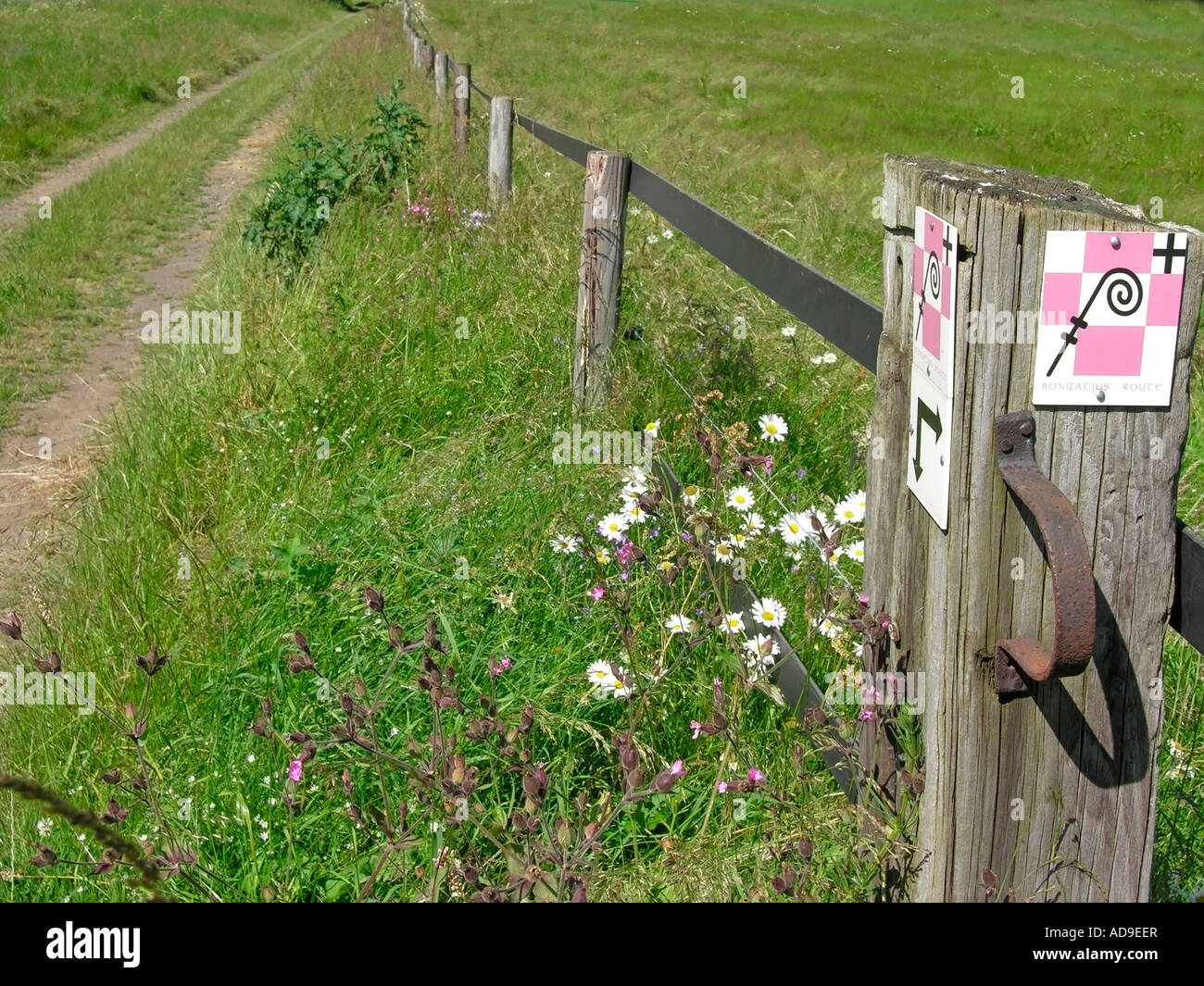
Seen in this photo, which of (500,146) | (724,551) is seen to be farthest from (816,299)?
(500,146)

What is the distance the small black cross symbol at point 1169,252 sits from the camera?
4.70ft

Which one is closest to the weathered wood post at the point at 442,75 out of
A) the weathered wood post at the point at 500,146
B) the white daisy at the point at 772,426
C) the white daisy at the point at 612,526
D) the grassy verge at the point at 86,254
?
the grassy verge at the point at 86,254

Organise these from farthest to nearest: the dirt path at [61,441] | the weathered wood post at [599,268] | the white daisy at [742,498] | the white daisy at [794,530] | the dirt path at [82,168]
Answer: the dirt path at [82,168], the dirt path at [61,441], the weathered wood post at [599,268], the white daisy at [742,498], the white daisy at [794,530]

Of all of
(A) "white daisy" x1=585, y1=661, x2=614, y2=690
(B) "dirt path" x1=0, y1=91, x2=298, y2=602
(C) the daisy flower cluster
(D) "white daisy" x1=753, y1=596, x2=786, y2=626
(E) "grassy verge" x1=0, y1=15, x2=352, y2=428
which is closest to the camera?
(C) the daisy flower cluster

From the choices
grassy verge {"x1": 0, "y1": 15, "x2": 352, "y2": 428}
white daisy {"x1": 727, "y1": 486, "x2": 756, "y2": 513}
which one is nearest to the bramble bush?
grassy verge {"x1": 0, "y1": 15, "x2": 352, "y2": 428}

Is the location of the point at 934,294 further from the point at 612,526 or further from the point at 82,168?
the point at 82,168

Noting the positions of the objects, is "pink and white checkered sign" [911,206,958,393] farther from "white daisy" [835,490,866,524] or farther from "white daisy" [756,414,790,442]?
"white daisy" [756,414,790,442]

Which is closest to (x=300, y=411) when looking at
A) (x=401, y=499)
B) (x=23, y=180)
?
(x=401, y=499)

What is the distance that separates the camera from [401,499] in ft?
12.1

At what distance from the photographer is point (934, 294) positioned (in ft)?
5.47

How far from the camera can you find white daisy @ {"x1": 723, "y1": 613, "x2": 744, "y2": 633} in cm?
224

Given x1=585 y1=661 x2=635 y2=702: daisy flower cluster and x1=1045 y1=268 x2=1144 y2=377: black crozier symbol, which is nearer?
x1=1045 y1=268 x2=1144 y2=377: black crozier symbol

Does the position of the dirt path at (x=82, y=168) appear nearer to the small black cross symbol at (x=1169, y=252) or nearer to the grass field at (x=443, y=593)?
the grass field at (x=443, y=593)
